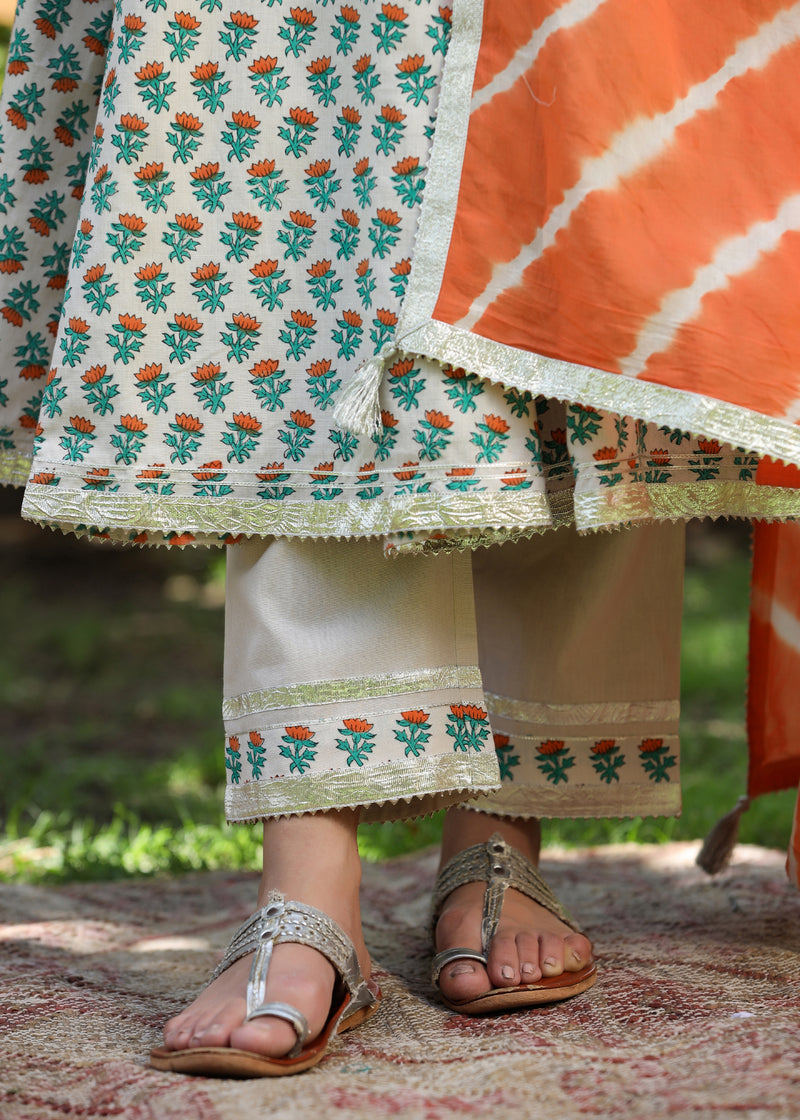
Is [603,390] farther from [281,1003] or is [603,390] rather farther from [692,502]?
[281,1003]

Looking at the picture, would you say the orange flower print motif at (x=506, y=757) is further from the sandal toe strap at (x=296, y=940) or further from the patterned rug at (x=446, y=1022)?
the sandal toe strap at (x=296, y=940)

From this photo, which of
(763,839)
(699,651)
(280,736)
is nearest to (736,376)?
(280,736)

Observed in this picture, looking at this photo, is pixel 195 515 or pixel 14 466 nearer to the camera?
pixel 195 515

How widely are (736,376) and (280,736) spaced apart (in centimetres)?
54

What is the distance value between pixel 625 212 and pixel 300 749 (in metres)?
0.58

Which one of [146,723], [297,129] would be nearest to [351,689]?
[297,129]

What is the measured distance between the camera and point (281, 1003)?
944mm

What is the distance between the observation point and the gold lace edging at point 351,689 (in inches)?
42.3

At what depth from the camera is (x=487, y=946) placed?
3.80 feet

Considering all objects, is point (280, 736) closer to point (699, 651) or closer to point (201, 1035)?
point (201, 1035)

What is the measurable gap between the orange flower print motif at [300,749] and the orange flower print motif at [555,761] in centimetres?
38

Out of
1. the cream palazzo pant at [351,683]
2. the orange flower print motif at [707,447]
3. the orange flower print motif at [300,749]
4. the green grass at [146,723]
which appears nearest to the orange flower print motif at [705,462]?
the orange flower print motif at [707,447]

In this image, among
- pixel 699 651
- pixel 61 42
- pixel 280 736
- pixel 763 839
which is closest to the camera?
pixel 280 736

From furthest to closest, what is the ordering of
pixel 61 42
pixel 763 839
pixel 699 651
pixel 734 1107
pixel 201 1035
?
pixel 699 651, pixel 763 839, pixel 61 42, pixel 201 1035, pixel 734 1107
